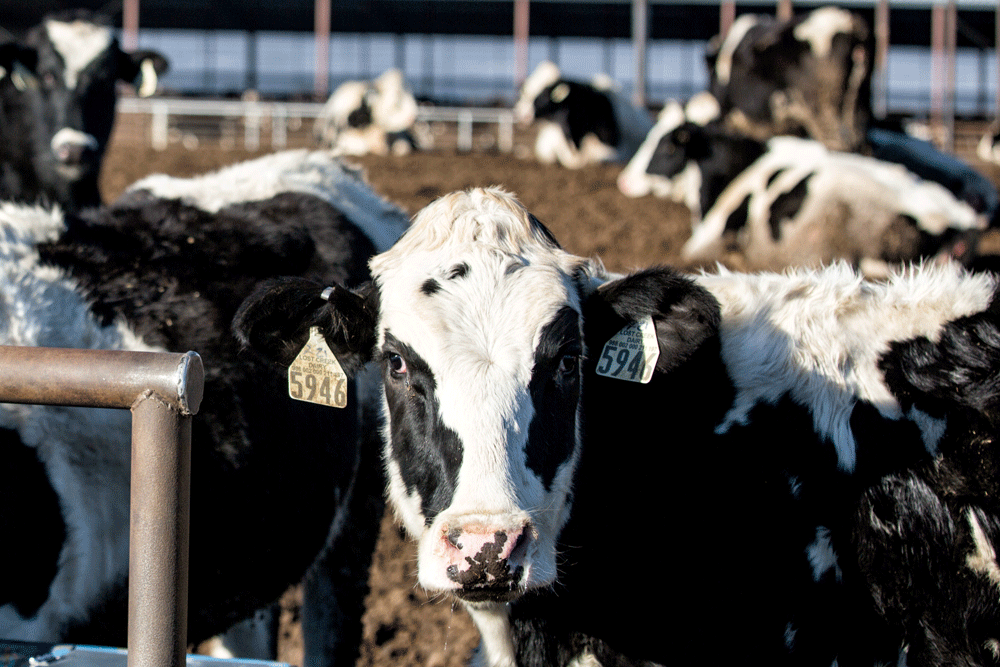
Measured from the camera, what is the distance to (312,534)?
3.49 metres

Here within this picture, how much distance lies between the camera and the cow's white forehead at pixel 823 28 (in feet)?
45.5

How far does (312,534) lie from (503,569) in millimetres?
1570

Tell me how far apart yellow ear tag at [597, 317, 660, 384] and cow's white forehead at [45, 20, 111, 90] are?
5.25 m

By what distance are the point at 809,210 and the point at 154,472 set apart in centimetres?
832

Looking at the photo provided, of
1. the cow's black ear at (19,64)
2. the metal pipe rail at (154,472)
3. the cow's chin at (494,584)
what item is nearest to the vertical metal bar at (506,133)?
the cow's black ear at (19,64)

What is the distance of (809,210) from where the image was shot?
9.04m

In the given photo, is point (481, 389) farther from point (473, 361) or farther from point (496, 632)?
point (496, 632)

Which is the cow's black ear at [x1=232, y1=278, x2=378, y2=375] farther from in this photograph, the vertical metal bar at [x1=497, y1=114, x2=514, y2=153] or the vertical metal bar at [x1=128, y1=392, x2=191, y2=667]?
the vertical metal bar at [x1=497, y1=114, x2=514, y2=153]

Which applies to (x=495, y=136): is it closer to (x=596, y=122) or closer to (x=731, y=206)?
(x=596, y=122)

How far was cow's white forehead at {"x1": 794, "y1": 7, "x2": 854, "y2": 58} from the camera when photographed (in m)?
13.9

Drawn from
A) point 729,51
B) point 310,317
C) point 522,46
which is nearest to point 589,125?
point 729,51

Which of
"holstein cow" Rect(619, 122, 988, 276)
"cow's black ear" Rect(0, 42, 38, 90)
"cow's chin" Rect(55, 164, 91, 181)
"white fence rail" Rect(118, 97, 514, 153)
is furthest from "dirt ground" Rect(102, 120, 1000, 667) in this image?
"white fence rail" Rect(118, 97, 514, 153)

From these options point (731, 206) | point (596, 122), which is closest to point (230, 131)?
point (596, 122)

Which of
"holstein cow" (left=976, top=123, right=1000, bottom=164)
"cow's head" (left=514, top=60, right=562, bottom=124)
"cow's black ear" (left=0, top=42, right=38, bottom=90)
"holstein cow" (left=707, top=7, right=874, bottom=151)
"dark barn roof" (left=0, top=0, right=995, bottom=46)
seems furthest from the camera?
"dark barn roof" (left=0, top=0, right=995, bottom=46)
